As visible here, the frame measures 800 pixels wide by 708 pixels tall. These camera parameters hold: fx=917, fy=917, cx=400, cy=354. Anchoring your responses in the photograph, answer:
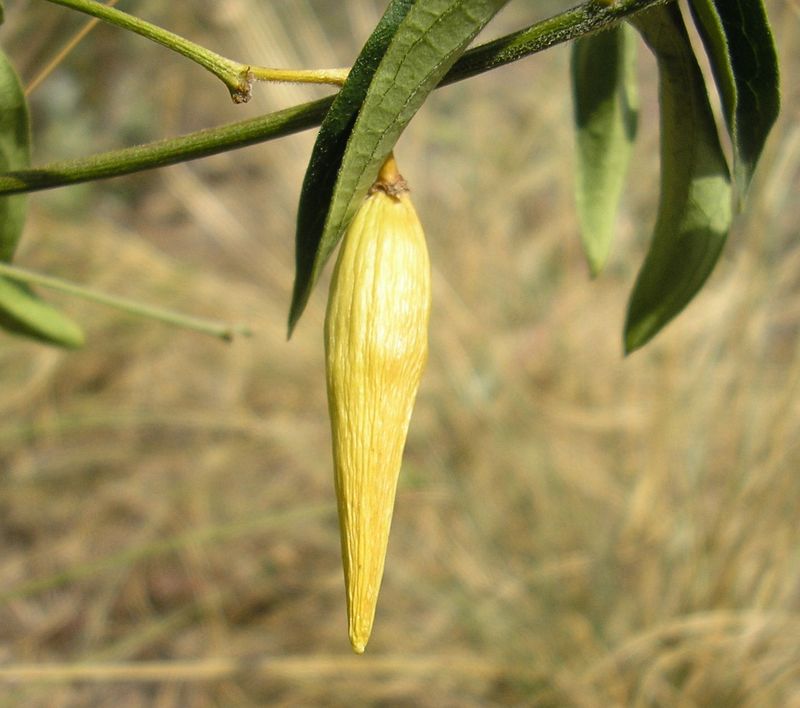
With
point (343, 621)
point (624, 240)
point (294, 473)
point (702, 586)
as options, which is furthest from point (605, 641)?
point (624, 240)

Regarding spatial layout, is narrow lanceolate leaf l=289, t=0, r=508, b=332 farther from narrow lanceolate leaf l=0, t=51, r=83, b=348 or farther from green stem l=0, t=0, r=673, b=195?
narrow lanceolate leaf l=0, t=51, r=83, b=348

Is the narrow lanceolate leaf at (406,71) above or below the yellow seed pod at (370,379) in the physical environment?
above

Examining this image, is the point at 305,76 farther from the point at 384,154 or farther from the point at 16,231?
the point at 16,231

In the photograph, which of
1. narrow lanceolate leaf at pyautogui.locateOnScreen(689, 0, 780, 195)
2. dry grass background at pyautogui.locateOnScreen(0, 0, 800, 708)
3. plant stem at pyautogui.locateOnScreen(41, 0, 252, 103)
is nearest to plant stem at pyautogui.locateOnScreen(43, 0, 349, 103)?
plant stem at pyautogui.locateOnScreen(41, 0, 252, 103)

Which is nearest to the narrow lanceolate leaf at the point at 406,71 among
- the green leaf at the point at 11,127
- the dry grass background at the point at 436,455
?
the green leaf at the point at 11,127

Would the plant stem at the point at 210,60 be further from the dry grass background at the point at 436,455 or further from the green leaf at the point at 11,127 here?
the dry grass background at the point at 436,455

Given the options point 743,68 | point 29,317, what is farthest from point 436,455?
point 743,68

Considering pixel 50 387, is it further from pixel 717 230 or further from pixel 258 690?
pixel 717 230
